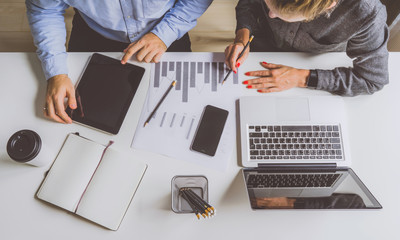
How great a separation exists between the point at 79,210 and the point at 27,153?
0.70 feet

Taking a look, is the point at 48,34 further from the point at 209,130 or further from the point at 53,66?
the point at 209,130

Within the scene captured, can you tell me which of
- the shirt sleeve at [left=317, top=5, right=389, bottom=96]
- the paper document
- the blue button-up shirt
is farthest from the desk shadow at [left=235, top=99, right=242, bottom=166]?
the blue button-up shirt

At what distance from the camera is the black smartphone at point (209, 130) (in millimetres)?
863

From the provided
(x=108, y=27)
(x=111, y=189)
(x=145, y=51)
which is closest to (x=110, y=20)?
(x=108, y=27)

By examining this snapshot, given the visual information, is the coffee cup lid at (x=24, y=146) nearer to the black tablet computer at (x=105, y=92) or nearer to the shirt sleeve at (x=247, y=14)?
the black tablet computer at (x=105, y=92)

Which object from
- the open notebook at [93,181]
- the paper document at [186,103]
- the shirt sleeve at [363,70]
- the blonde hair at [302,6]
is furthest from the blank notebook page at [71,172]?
the shirt sleeve at [363,70]

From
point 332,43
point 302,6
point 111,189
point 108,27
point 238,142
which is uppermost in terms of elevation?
point 302,6

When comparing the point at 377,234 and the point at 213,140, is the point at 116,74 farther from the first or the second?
the point at 377,234

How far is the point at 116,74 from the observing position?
934 mm

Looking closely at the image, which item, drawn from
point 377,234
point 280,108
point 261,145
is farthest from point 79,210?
point 377,234

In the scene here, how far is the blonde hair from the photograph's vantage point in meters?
0.69

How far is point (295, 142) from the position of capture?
859 millimetres

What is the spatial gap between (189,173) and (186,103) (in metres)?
0.22

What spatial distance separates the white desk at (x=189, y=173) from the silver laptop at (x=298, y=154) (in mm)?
57
